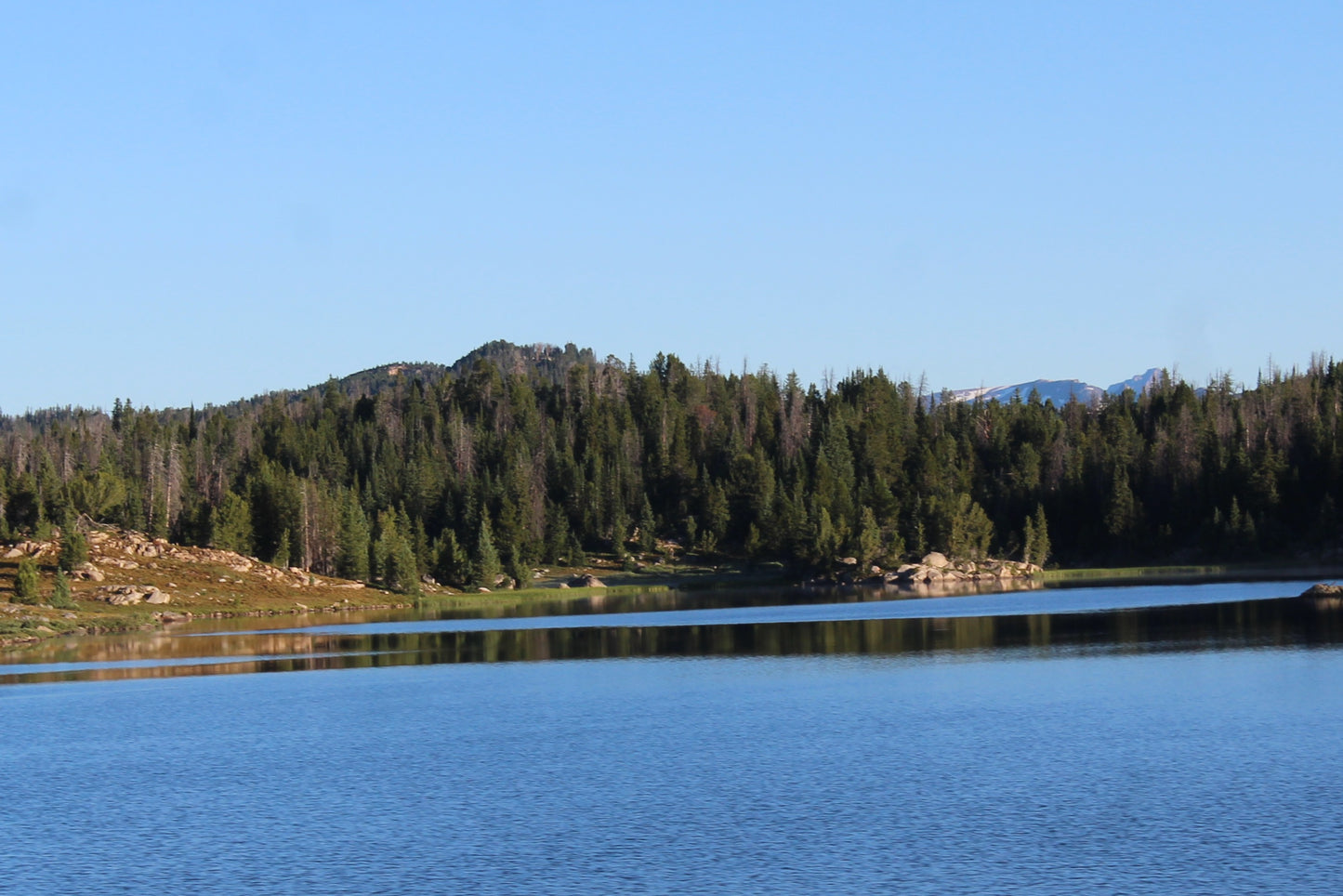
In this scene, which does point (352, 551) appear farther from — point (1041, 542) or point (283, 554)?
point (1041, 542)

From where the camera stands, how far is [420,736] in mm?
53094

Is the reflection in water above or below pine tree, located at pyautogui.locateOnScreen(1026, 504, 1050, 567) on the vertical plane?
below

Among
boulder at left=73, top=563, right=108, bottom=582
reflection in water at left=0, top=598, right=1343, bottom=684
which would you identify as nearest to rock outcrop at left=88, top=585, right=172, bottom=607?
boulder at left=73, top=563, right=108, bottom=582

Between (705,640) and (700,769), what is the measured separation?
4686 centimetres

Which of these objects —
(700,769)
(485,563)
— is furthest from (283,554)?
(700,769)

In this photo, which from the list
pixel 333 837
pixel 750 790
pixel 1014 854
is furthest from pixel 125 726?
pixel 1014 854

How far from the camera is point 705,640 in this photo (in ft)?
300

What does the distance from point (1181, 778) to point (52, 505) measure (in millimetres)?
147053

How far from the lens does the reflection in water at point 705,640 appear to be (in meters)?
78.6

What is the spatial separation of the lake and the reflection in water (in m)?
0.81

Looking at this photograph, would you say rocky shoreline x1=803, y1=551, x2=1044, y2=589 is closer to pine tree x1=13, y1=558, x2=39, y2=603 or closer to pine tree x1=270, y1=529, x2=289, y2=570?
pine tree x1=270, y1=529, x2=289, y2=570

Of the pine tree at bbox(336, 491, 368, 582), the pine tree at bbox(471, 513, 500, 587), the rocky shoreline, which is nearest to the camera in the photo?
the pine tree at bbox(336, 491, 368, 582)

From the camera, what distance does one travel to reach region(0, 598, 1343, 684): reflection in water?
78.6 meters

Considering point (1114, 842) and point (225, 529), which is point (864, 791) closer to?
point (1114, 842)
